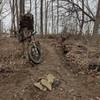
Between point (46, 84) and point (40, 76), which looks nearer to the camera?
point (46, 84)

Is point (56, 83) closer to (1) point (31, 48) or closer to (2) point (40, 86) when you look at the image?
(2) point (40, 86)

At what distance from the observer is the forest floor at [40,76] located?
6562 mm

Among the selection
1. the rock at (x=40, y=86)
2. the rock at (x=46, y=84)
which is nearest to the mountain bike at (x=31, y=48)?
the rock at (x=46, y=84)

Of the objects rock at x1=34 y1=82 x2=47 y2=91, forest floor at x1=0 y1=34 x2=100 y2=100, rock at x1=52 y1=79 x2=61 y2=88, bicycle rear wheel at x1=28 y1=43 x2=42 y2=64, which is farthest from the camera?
bicycle rear wheel at x1=28 y1=43 x2=42 y2=64

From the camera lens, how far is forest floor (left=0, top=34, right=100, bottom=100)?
21.5ft

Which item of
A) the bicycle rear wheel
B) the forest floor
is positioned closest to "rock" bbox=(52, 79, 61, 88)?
the forest floor

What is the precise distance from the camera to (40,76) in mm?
7352

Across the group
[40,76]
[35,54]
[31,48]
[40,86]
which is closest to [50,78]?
[40,76]

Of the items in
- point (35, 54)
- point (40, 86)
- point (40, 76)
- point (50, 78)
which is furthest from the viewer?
point (35, 54)

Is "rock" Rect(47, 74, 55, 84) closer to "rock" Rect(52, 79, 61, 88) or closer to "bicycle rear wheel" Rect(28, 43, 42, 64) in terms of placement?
"rock" Rect(52, 79, 61, 88)

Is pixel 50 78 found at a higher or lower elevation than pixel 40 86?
higher

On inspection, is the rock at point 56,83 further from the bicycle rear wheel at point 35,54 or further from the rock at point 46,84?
the bicycle rear wheel at point 35,54

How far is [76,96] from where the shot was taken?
259 inches

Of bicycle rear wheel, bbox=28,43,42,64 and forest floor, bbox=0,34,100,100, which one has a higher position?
bicycle rear wheel, bbox=28,43,42,64
